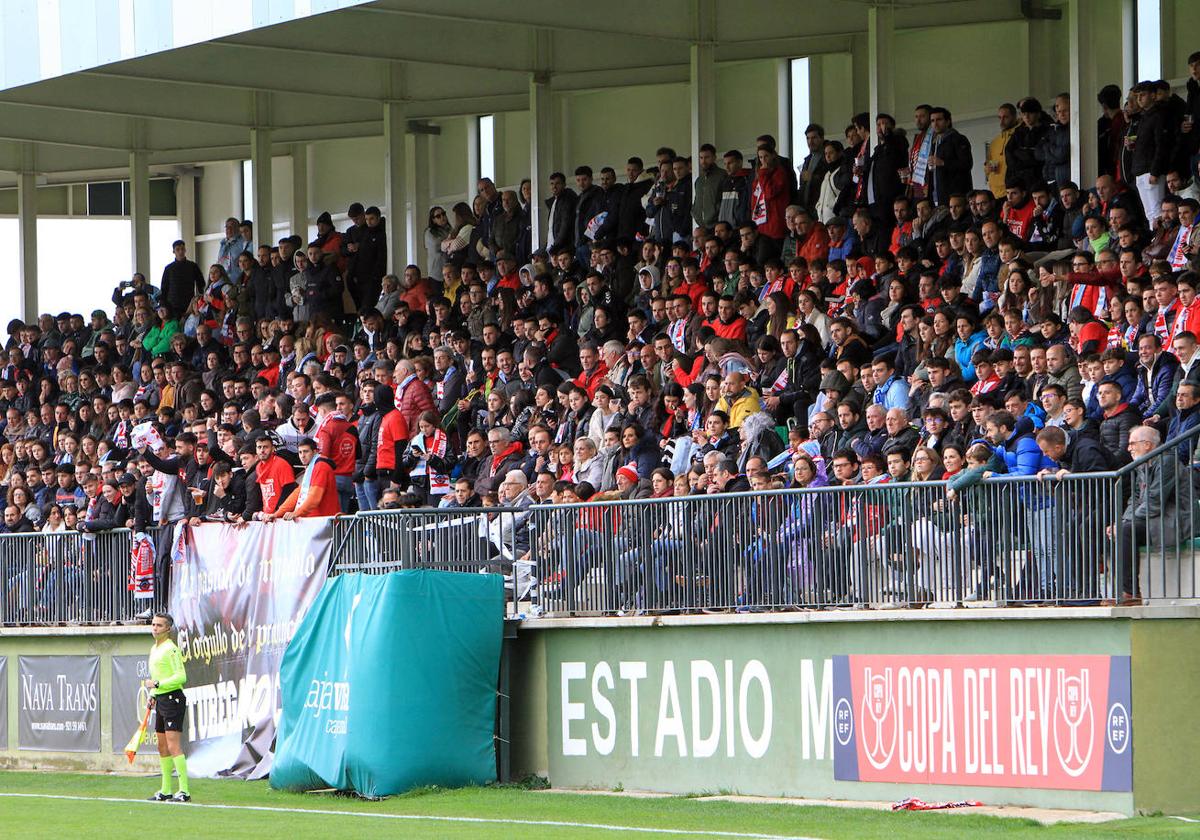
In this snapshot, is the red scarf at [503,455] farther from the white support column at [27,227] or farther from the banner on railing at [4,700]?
the white support column at [27,227]

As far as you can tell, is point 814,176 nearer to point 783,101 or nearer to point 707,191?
point 707,191

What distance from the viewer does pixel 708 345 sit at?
2030 cm

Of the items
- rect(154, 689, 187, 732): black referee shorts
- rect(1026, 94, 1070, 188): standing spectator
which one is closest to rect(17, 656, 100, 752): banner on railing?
rect(154, 689, 187, 732): black referee shorts

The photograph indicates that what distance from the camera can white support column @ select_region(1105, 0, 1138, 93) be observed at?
24.7 metres

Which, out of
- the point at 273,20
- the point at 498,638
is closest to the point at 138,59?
the point at 273,20

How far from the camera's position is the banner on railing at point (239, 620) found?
19.4m

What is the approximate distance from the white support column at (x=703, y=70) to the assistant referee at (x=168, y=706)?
33.3 ft

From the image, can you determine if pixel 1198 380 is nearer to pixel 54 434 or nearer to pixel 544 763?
pixel 544 763

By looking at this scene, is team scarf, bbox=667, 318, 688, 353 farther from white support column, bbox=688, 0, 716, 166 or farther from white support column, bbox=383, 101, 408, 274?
white support column, bbox=383, 101, 408, 274

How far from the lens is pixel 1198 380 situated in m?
15.1

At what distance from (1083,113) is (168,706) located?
1075 cm

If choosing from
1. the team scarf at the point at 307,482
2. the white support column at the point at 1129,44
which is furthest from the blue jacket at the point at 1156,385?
the white support column at the point at 1129,44

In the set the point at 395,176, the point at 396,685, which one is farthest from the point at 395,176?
the point at 396,685

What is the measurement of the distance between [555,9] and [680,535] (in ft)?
33.7
